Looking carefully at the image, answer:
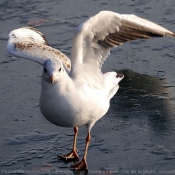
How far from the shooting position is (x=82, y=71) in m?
6.09

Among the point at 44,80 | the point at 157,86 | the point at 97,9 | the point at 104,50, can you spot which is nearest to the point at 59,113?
the point at 44,80

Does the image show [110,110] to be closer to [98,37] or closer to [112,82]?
[112,82]

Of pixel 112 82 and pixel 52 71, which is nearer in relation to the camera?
pixel 52 71

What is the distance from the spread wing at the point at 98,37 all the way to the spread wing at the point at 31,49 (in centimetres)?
32

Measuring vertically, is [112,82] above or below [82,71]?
below

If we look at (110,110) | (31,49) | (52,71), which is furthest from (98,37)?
(52,71)

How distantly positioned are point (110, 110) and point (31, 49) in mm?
1165

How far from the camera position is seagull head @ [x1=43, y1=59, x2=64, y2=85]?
536 centimetres

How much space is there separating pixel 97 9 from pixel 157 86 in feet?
9.18

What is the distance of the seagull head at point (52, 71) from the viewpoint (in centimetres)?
536


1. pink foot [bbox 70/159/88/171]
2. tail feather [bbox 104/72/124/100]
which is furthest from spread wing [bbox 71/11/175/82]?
pink foot [bbox 70/159/88/171]

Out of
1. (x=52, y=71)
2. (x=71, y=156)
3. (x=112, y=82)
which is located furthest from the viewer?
(x=112, y=82)

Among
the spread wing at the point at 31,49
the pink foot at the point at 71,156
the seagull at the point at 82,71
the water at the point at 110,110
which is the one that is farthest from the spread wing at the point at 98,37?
the pink foot at the point at 71,156

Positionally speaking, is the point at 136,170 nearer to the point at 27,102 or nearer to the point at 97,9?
the point at 27,102
